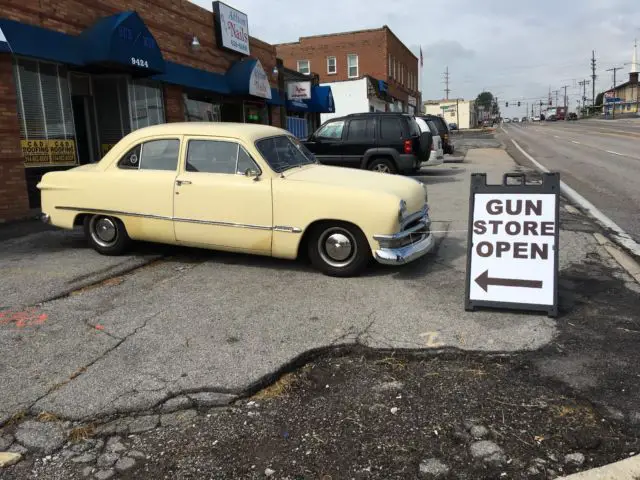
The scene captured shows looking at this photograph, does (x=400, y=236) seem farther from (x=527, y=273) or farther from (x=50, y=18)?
(x=50, y=18)

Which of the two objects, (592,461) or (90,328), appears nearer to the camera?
(592,461)

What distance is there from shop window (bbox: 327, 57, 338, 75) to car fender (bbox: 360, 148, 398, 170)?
30746 mm

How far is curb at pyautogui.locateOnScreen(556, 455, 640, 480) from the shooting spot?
2607mm

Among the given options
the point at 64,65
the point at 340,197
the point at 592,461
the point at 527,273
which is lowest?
the point at 592,461

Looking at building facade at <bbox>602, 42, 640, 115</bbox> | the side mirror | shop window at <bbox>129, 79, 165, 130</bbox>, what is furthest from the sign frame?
building facade at <bbox>602, 42, 640, 115</bbox>

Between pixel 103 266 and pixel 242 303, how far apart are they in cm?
228

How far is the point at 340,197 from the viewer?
5660mm

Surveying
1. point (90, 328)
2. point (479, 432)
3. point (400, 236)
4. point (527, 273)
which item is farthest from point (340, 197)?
point (479, 432)

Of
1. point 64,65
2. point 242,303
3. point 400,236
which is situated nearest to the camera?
point 242,303

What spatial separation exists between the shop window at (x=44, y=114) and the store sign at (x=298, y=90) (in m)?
12.1

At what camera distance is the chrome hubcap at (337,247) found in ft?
19.1

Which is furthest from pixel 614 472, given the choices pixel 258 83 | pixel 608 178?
pixel 258 83

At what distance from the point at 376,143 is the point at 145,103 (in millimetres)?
5887

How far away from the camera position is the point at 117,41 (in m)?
10.8
